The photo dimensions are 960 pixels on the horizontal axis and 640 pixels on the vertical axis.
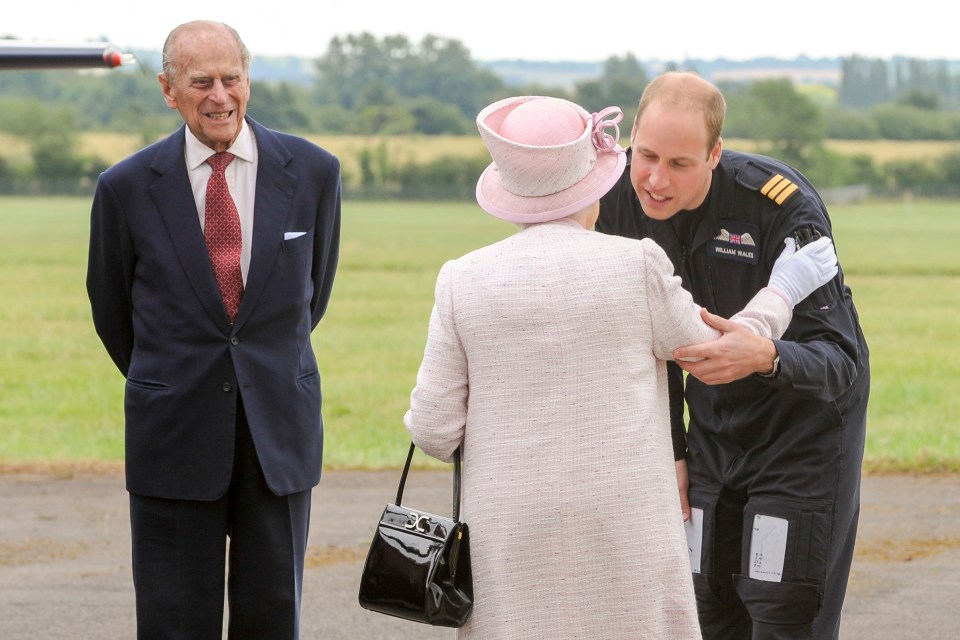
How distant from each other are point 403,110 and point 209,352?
12168cm

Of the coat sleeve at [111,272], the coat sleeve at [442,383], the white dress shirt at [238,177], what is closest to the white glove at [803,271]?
the coat sleeve at [442,383]

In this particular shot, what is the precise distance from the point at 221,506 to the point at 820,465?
1.85 m

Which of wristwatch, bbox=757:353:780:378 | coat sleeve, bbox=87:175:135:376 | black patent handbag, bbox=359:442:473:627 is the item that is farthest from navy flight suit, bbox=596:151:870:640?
coat sleeve, bbox=87:175:135:376

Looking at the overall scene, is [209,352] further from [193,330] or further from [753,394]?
[753,394]

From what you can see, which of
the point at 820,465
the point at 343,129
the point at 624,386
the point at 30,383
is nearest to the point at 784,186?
the point at 820,465

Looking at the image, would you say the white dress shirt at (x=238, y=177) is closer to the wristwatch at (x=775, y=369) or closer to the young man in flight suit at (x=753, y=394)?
the young man in flight suit at (x=753, y=394)

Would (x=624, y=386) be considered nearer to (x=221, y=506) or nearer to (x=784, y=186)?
(x=784, y=186)

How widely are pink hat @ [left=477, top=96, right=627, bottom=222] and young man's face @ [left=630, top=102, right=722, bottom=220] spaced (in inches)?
16.5

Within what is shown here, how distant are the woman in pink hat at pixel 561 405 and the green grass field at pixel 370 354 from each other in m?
6.34

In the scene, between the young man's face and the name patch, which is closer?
the young man's face

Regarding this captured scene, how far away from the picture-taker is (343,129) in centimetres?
12069

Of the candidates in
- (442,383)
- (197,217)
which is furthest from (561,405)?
(197,217)

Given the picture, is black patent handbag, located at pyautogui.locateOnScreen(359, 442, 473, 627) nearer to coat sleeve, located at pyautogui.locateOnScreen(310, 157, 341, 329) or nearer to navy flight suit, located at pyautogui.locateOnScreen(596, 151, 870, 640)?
navy flight suit, located at pyautogui.locateOnScreen(596, 151, 870, 640)

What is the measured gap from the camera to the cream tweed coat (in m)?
3.07
